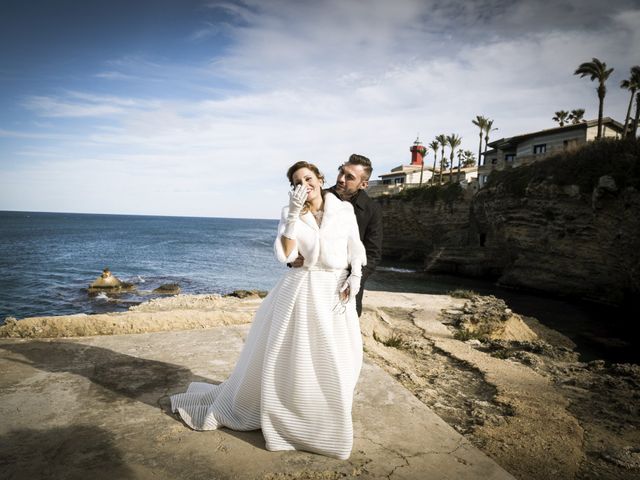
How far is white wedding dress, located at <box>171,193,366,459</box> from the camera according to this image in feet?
9.51

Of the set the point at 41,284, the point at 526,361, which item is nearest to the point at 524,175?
the point at 526,361

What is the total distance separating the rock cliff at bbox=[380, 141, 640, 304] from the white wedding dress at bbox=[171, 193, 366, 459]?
81.0ft

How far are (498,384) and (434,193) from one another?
42.8 m

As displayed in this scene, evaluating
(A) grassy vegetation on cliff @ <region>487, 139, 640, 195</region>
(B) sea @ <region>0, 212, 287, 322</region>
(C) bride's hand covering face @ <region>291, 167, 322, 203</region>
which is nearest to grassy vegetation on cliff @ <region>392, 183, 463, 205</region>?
(A) grassy vegetation on cliff @ <region>487, 139, 640, 195</region>

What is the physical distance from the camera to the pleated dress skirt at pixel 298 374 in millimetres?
2887

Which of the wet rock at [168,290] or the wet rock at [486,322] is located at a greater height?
the wet rock at [486,322]

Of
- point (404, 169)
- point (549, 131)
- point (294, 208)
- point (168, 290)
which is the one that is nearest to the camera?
point (294, 208)

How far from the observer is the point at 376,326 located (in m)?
7.22

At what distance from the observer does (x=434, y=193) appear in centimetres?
4553

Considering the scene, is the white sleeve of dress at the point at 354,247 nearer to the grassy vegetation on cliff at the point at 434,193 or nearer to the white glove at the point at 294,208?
the white glove at the point at 294,208

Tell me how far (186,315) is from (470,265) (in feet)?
110

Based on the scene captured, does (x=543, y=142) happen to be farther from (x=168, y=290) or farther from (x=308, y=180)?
(x=308, y=180)

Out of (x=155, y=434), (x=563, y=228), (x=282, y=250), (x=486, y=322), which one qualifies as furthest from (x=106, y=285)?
(x=563, y=228)

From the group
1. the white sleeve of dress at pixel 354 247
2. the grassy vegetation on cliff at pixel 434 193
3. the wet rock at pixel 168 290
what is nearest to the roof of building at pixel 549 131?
the grassy vegetation on cliff at pixel 434 193
